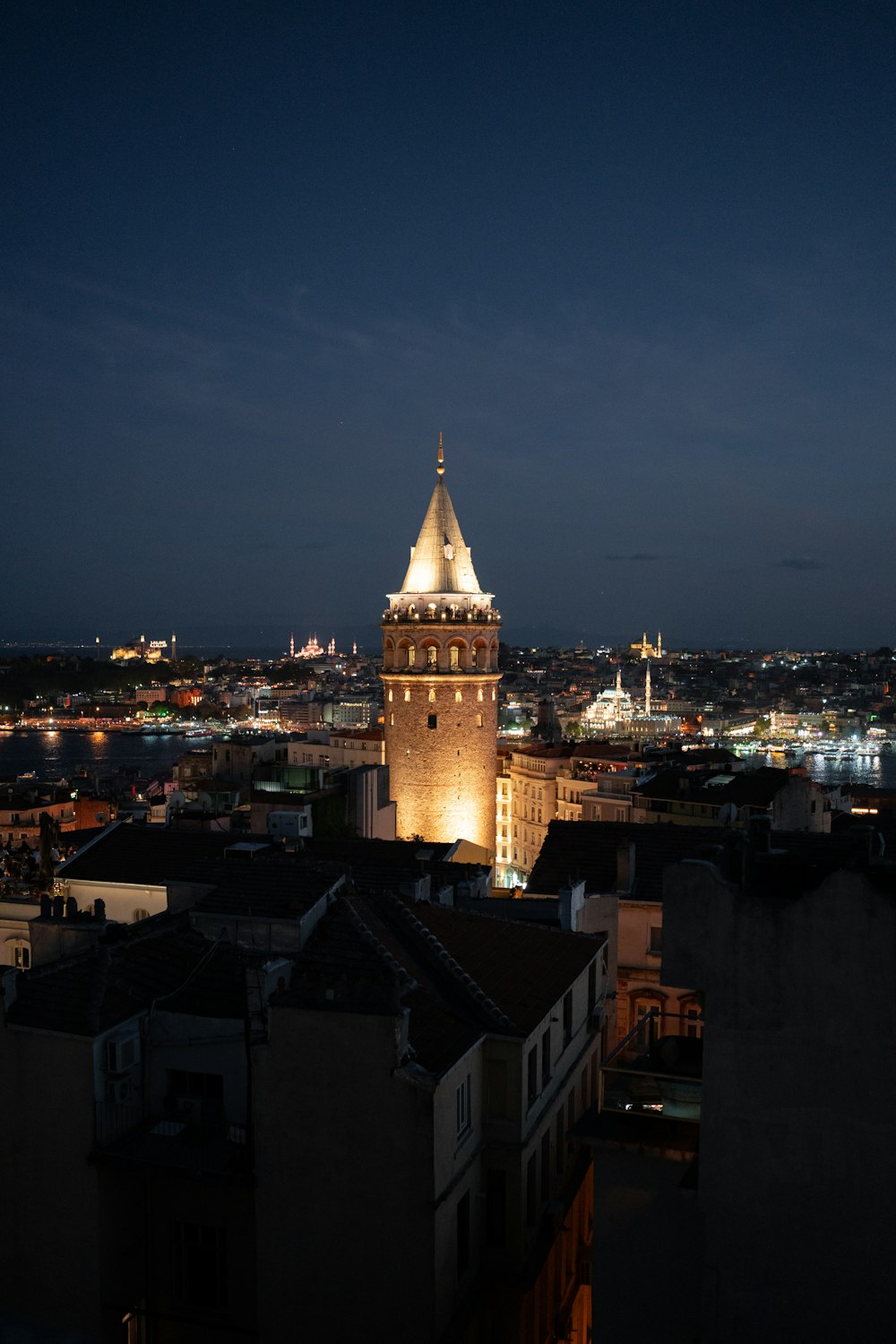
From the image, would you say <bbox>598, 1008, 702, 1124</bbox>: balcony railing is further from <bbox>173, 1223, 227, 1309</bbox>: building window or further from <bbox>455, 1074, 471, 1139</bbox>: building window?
<bbox>173, 1223, 227, 1309</bbox>: building window

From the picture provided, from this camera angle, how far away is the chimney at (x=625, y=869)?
9.20m

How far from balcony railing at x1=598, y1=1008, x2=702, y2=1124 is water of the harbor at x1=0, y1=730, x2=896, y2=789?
4863 cm

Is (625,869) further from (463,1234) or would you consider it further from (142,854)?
(142,854)

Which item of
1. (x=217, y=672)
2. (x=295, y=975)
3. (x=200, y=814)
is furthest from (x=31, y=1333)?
(x=217, y=672)

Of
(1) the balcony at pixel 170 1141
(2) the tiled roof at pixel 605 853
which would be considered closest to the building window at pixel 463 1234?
(1) the balcony at pixel 170 1141

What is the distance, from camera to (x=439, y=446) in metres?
18.0

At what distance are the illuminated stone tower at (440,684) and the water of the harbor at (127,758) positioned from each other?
35540mm

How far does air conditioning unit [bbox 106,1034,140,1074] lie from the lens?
216 inches

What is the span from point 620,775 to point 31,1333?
24.2 m

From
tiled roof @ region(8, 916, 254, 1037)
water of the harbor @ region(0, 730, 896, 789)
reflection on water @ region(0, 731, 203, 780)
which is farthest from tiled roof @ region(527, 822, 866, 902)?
reflection on water @ region(0, 731, 203, 780)

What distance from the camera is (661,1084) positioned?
12.7 feet

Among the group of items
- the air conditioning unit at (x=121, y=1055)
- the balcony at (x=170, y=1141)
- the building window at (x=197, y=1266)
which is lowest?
the building window at (x=197, y=1266)

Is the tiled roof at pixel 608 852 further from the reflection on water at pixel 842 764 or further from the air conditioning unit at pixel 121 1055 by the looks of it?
the reflection on water at pixel 842 764

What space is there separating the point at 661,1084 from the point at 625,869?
18.0 feet
